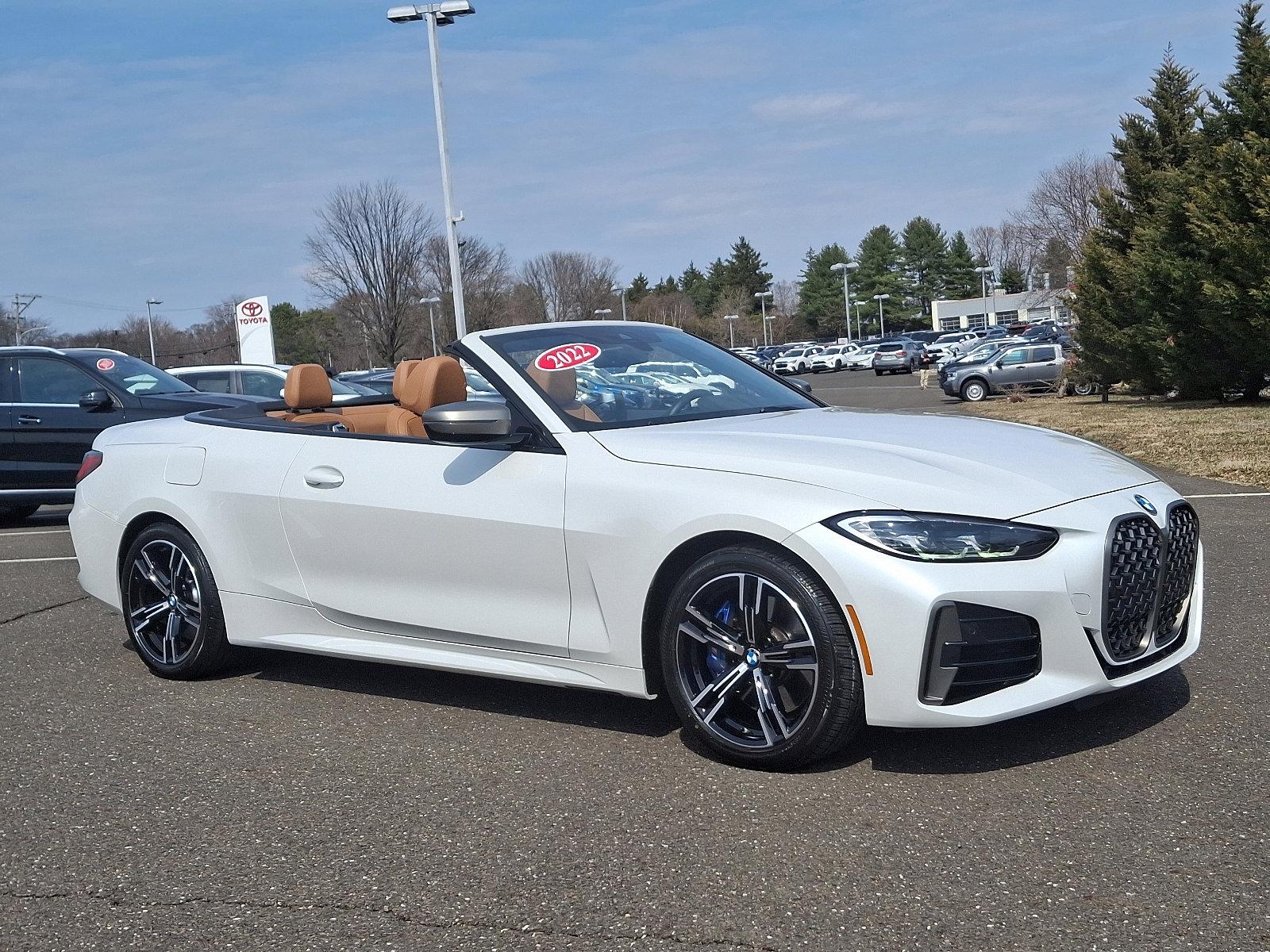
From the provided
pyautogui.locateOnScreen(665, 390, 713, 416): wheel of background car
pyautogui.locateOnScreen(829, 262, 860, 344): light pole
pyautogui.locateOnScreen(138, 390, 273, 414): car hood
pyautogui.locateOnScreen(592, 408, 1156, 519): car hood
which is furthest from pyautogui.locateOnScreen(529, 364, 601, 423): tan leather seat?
pyautogui.locateOnScreen(829, 262, 860, 344): light pole

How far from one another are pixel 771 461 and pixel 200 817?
2.07 m

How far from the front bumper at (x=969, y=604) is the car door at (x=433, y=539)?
1041mm

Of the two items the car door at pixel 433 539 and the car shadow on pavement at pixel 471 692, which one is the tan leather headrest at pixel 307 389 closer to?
the car door at pixel 433 539

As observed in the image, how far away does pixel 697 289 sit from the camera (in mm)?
151375

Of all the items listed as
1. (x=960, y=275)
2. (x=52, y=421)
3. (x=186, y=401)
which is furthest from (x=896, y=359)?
(x=960, y=275)

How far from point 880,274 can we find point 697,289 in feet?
77.8

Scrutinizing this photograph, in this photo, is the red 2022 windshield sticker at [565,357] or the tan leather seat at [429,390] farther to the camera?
the tan leather seat at [429,390]

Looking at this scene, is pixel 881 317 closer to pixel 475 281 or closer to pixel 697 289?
pixel 697 289

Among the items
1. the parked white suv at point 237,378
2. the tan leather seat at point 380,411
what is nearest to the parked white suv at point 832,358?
the parked white suv at point 237,378

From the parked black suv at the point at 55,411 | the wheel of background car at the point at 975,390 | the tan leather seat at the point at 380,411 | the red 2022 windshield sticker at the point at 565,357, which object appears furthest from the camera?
the wheel of background car at the point at 975,390

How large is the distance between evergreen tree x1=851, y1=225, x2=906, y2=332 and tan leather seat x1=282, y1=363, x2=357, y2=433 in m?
133

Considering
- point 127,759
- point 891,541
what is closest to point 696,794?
point 891,541

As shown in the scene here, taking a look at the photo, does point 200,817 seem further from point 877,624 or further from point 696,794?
point 877,624

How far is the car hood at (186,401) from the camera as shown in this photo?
12.1 m
